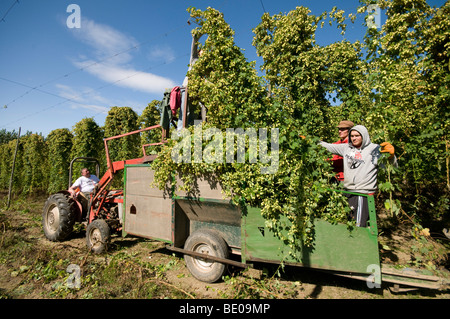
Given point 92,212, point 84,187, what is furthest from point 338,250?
point 84,187

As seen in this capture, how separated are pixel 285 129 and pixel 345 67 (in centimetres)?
548

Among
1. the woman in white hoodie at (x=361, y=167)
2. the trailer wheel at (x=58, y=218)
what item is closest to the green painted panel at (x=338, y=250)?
the woman in white hoodie at (x=361, y=167)

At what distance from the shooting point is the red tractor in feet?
18.0

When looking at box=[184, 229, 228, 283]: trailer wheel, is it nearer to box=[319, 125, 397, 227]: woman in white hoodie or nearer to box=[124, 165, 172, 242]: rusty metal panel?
box=[124, 165, 172, 242]: rusty metal panel

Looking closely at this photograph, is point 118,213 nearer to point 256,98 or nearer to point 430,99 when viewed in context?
point 256,98

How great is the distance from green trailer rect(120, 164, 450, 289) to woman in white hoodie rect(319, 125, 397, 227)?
396 millimetres

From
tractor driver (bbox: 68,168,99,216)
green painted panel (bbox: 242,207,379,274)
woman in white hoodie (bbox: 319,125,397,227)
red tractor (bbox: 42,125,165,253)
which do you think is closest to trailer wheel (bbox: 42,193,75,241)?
red tractor (bbox: 42,125,165,253)

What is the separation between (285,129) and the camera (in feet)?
10.9

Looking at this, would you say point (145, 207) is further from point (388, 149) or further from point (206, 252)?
point (388, 149)

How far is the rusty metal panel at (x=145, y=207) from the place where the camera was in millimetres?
4223

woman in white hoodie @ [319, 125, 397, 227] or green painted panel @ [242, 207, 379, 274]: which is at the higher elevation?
woman in white hoodie @ [319, 125, 397, 227]

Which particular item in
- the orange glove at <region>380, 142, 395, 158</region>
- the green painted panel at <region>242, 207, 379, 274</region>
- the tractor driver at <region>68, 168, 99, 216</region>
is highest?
the orange glove at <region>380, 142, 395, 158</region>

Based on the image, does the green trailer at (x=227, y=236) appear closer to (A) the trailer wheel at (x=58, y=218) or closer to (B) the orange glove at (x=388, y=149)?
(B) the orange glove at (x=388, y=149)

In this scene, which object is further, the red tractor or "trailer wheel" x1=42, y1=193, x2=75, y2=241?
"trailer wheel" x1=42, y1=193, x2=75, y2=241
